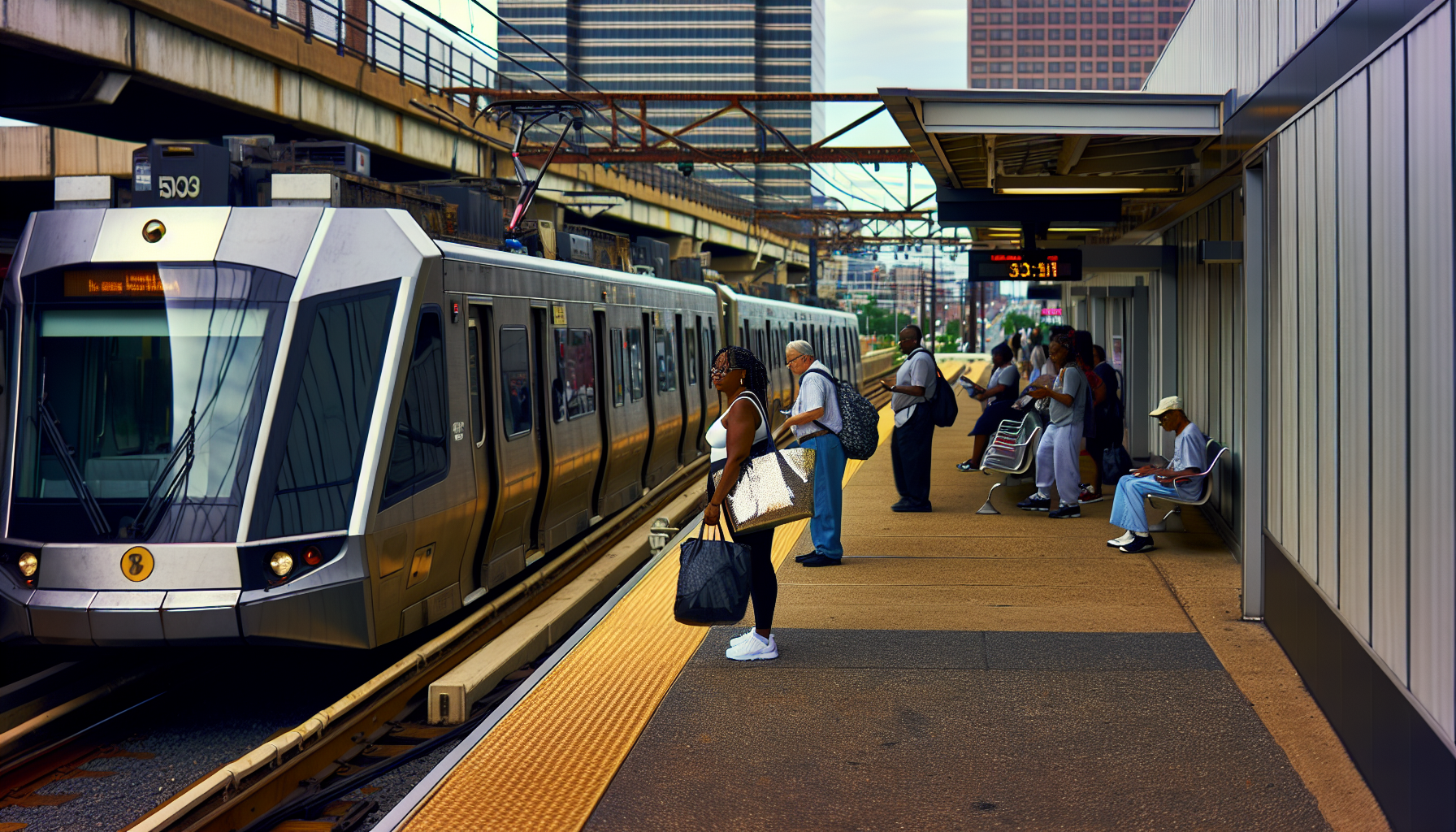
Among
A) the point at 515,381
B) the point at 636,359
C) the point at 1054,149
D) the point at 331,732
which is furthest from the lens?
the point at 636,359

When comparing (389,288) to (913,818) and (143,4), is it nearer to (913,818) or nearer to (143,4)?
(913,818)

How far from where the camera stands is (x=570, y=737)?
18.7 ft

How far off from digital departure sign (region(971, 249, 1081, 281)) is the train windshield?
27.8ft

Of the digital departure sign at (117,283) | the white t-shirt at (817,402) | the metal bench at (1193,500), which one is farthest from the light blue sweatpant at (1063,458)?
the digital departure sign at (117,283)

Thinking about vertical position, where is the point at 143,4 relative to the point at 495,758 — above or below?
above

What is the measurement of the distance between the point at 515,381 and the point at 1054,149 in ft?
15.4

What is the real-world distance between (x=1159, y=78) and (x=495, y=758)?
11638 millimetres

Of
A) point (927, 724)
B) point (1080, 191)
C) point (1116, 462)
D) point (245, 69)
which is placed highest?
point (245, 69)

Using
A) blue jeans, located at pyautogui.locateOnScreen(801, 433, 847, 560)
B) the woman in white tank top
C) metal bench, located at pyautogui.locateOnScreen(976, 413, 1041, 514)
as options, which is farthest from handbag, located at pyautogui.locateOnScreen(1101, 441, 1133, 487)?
the woman in white tank top

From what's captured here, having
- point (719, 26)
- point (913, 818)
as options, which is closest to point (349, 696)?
point (913, 818)

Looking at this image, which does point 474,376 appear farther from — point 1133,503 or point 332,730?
point 1133,503

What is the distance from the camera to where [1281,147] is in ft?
21.9

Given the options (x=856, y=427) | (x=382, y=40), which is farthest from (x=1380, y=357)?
(x=382, y=40)

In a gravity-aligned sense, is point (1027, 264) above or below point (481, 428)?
above
